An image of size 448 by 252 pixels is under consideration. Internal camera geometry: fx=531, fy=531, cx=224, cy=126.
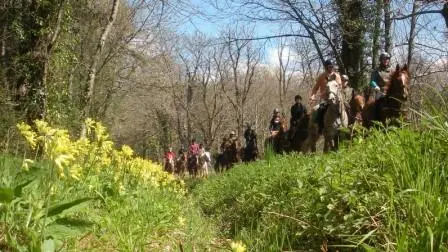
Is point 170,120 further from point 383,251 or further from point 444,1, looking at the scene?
point 383,251

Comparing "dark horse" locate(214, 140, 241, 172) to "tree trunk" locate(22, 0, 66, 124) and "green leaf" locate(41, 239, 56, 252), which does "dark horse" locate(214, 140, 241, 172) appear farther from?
"green leaf" locate(41, 239, 56, 252)

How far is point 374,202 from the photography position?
10.5 ft

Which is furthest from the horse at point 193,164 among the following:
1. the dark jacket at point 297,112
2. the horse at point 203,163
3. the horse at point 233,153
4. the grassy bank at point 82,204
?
the grassy bank at point 82,204

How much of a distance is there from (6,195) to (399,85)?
7946 millimetres

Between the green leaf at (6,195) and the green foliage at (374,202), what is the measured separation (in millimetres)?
1443

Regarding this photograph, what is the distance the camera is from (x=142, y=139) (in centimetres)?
6197

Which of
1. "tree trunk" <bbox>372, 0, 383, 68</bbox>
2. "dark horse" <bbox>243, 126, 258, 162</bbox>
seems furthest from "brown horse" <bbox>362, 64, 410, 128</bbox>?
"dark horse" <bbox>243, 126, 258, 162</bbox>

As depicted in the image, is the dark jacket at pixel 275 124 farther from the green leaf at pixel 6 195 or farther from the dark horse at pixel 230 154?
the green leaf at pixel 6 195

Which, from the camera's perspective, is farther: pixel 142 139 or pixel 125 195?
pixel 142 139

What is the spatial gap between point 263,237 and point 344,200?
0.60 metres

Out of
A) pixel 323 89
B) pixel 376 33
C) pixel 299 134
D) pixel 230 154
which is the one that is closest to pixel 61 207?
pixel 323 89

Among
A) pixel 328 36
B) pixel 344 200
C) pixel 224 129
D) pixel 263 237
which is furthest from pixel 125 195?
pixel 224 129

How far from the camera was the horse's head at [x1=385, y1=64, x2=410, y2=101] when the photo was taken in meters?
9.12

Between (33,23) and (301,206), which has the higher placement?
(33,23)
